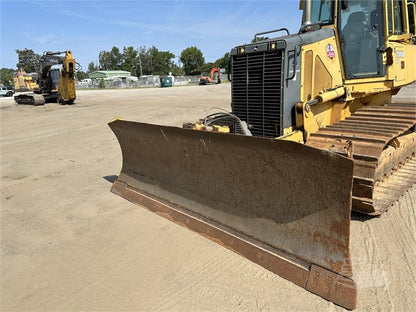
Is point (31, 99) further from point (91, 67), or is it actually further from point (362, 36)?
point (91, 67)

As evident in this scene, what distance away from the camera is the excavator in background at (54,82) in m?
19.0

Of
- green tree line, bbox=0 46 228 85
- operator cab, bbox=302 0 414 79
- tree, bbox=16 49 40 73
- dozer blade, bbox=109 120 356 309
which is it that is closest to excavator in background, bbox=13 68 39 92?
dozer blade, bbox=109 120 356 309

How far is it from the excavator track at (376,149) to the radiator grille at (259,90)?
590 millimetres

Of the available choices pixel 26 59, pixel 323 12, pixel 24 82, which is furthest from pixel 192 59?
pixel 323 12

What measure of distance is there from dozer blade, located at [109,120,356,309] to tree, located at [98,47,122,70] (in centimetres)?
11076

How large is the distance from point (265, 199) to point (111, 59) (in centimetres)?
11628

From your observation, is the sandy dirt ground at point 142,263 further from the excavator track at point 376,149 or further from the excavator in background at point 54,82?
the excavator in background at point 54,82

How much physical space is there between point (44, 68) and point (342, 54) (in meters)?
20.9

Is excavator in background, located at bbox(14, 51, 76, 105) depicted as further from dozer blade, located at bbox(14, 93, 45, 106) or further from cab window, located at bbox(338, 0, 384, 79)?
cab window, located at bbox(338, 0, 384, 79)

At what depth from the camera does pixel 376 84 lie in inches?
195

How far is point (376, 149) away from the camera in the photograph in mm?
3516

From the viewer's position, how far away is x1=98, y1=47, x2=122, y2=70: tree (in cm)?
10812

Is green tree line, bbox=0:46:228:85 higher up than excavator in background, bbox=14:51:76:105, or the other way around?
green tree line, bbox=0:46:228:85

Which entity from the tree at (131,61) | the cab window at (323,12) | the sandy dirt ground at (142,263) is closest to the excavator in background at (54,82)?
the sandy dirt ground at (142,263)
